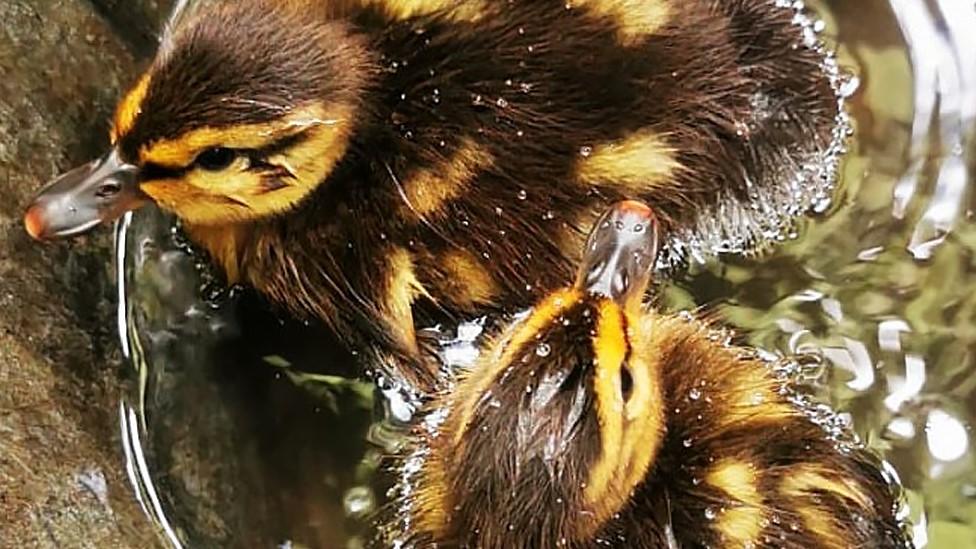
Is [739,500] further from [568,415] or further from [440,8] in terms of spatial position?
[440,8]

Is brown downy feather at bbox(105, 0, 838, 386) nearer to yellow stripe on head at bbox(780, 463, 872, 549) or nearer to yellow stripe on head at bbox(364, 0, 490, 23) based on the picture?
yellow stripe on head at bbox(364, 0, 490, 23)

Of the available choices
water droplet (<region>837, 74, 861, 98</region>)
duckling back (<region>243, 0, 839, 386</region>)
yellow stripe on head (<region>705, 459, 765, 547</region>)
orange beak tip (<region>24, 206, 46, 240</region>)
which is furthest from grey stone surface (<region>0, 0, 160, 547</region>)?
water droplet (<region>837, 74, 861, 98</region>)

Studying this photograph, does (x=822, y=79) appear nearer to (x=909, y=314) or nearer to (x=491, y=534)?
(x=909, y=314)

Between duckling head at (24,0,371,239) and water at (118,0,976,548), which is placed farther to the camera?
water at (118,0,976,548)

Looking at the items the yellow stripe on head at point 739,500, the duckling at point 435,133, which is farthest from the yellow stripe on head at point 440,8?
the yellow stripe on head at point 739,500

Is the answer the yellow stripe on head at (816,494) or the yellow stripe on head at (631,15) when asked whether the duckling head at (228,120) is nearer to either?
the yellow stripe on head at (631,15)

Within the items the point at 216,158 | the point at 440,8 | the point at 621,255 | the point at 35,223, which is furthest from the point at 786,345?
the point at 35,223

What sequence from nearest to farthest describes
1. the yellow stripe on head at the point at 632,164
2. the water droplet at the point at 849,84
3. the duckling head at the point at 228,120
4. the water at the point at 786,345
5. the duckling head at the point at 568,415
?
the duckling head at the point at 568,415 < the duckling head at the point at 228,120 < the yellow stripe on head at the point at 632,164 < the water at the point at 786,345 < the water droplet at the point at 849,84

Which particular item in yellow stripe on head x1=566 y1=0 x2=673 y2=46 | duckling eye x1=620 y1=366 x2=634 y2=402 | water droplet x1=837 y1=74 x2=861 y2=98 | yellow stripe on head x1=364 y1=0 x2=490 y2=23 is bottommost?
water droplet x1=837 y1=74 x2=861 y2=98
